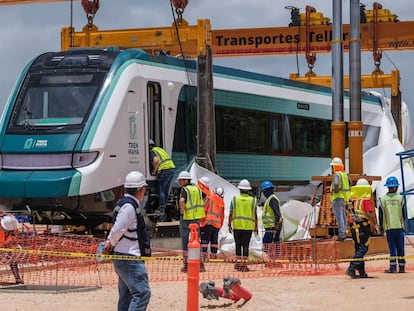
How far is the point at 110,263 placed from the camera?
15.4m

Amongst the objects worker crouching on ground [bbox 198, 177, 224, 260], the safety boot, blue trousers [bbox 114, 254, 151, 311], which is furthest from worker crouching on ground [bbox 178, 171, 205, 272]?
blue trousers [bbox 114, 254, 151, 311]

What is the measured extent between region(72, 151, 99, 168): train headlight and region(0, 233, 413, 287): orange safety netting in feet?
4.20

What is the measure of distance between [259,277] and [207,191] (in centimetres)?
247

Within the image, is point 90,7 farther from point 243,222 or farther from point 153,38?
point 243,222

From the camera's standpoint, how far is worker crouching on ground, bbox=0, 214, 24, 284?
44.9ft

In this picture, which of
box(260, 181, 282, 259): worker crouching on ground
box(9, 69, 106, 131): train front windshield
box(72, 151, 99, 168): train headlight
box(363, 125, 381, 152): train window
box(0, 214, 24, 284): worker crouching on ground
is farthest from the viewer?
box(363, 125, 381, 152): train window

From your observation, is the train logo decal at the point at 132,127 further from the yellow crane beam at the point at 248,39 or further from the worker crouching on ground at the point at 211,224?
the yellow crane beam at the point at 248,39

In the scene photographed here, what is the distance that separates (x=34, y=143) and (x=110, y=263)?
3.06m

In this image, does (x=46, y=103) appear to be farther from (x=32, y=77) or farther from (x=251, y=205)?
(x=251, y=205)

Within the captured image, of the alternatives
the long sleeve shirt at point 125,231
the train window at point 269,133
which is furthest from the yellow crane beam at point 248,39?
the long sleeve shirt at point 125,231

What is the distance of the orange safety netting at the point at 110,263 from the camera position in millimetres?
14422

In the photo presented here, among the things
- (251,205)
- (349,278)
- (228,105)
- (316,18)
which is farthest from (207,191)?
(316,18)

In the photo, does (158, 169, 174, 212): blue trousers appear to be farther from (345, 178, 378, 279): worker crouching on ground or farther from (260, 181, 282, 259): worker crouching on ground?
(345, 178, 378, 279): worker crouching on ground

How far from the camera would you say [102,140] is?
16.9 metres
